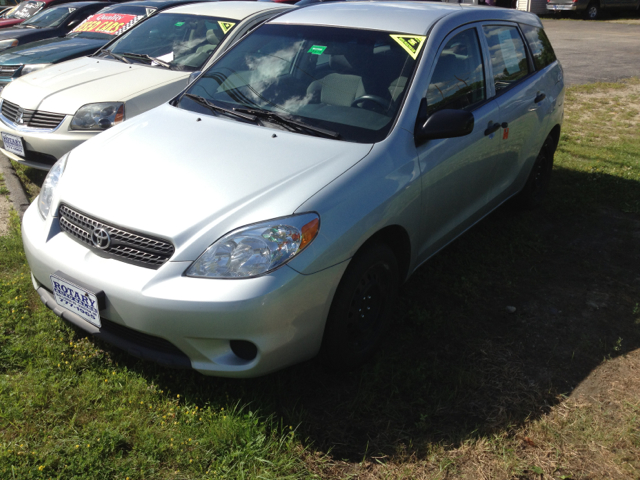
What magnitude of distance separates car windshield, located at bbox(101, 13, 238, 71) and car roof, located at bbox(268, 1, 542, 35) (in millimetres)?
1950

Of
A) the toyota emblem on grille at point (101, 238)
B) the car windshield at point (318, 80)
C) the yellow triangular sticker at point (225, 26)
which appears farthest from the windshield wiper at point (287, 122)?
the yellow triangular sticker at point (225, 26)

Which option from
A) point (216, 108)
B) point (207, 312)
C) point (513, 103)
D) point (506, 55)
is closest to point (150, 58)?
point (216, 108)

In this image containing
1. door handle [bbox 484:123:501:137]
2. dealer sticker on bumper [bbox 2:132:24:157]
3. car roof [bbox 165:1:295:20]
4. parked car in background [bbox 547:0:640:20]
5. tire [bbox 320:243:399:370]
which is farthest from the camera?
parked car in background [bbox 547:0:640:20]

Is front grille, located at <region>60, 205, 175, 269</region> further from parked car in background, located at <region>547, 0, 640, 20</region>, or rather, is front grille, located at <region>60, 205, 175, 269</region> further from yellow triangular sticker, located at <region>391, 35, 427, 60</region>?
parked car in background, located at <region>547, 0, 640, 20</region>

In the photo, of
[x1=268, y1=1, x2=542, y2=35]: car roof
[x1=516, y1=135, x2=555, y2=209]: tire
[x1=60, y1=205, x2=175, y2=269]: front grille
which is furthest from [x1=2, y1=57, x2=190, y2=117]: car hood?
[x1=516, y1=135, x2=555, y2=209]: tire

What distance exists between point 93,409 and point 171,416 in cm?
36

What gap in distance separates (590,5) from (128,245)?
2667cm

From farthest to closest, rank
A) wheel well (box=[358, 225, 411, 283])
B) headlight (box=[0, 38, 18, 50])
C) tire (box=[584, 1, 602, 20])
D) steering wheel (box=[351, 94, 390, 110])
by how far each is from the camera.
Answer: tire (box=[584, 1, 602, 20]) → headlight (box=[0, 38, 18, 50]) → steering wheel (box=[351, 94, 390, 110]) → wheel well (box=[358, 225, 411, 283])

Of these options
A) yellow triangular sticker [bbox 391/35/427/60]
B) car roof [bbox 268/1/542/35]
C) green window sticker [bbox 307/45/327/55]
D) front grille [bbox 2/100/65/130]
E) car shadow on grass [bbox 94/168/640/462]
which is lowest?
car shadow on grass [bbox 94/168/640/462]

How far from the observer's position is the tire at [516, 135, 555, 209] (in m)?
4.99

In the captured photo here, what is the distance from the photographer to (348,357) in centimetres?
287

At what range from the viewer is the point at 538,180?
520 cm

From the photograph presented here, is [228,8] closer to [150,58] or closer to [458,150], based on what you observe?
[150,58]

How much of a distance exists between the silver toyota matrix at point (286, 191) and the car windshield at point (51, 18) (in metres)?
6.86
